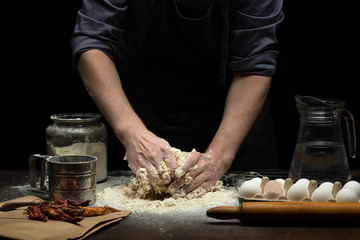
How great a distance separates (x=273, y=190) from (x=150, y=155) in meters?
0.40

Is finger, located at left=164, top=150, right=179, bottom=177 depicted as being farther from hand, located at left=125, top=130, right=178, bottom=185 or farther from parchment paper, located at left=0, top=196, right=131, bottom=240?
parchment paper, located at left=0, top=196, right=131, bottom=240

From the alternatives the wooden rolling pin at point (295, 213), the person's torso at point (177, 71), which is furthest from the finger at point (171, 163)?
the person's torso at point (177, 71)

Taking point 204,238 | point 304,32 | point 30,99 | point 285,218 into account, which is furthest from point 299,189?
point 30,99

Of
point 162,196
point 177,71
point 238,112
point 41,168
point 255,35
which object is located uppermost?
point 255,35

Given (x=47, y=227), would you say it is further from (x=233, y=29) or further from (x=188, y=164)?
(x=233, y=29)

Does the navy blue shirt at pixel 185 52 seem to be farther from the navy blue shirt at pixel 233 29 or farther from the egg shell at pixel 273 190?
the egg shell at pixel 273 190

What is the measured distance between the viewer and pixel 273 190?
1.73 m

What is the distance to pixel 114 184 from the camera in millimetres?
2082

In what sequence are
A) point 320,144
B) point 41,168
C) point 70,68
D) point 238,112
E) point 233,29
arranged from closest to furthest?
1. point 41,168
2. point 320,144
3. point 238,112
4. point 233,29
5. point 70,68

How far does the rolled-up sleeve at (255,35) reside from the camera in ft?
7.53

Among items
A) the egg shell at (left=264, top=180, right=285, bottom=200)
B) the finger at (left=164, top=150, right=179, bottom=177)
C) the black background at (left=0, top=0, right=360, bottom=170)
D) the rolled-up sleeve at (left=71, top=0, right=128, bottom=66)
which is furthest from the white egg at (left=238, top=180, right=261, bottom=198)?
the black background at (left=0, top=0, right=360, bottom=170)

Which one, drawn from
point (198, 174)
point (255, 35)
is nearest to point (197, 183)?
point (198, 174)

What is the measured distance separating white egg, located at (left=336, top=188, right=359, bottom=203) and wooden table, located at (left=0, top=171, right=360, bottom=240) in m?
0.09

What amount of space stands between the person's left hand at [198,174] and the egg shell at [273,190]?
0.26 m
